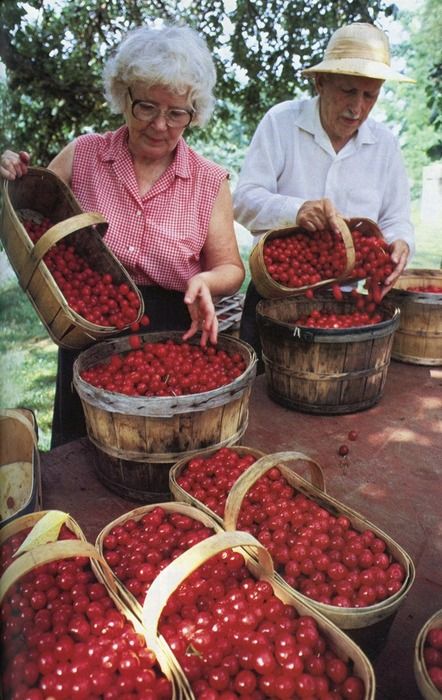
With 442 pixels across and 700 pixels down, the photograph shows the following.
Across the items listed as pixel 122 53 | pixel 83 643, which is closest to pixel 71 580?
pixel 83 643

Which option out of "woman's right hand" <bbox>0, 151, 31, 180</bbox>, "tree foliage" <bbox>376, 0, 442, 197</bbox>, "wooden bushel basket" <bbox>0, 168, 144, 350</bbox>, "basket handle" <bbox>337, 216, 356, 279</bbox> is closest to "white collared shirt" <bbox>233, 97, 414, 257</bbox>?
"basket handle" <bbox>337, 216, 356, 279</bbox>

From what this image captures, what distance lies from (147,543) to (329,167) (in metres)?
2.67

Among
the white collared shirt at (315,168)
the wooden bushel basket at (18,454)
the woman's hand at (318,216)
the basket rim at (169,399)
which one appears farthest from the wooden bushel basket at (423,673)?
the white collared shirt at (315,168)

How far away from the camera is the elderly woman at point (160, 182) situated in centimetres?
243

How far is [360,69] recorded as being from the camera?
3.03m

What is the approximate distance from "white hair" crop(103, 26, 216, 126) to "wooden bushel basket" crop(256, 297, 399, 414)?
4.12 feet

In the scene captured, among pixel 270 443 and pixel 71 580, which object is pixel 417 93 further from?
pixel 71 580

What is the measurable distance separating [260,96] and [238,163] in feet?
29.2

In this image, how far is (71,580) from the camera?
1.52 metres

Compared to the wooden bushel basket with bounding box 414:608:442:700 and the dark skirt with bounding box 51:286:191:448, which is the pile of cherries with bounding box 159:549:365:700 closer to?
the wooden bushel basket with bounding box 414:608:442:700

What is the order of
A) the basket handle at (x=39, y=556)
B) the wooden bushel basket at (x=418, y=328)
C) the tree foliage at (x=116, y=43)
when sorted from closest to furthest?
the basket handle at (x=39, y=556) → the wooden bushel basket at (x=418, y=328) → the tree foliage at (x=116, y=43)

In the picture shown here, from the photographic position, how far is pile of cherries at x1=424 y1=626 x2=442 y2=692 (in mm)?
1293

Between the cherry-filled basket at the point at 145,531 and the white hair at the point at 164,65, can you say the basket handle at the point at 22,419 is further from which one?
the white hair at the point at 164,65

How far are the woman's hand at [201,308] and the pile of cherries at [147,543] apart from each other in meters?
0.85
